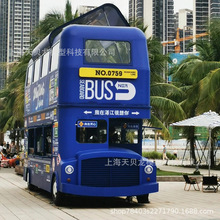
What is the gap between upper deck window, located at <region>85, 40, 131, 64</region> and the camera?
575 inches

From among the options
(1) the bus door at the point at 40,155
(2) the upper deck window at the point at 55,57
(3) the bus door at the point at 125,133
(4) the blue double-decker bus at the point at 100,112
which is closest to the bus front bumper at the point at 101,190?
(4) the blue double-decker bus at the point at 100,112

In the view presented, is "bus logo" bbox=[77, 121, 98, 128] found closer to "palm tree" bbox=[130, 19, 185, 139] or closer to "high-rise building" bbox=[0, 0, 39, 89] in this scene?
"palm tree" bbox=[130, 19, 185, 139]

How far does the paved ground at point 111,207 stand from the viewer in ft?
41.5

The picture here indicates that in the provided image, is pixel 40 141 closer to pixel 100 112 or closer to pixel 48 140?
pixel 48 140

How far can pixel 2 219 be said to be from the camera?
11914 mm

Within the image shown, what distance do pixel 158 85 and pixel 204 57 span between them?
6.37 metres

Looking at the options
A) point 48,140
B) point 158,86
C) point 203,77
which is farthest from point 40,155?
point 203,77

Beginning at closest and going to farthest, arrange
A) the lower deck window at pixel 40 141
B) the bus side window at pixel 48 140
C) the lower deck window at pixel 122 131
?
the lower deck window at pixel 122 131
the bus side window at pixel 48 140
the lower deck window at pixel 40 141

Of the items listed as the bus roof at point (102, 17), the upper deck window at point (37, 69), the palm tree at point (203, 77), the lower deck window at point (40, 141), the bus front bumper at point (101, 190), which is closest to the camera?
the bus front bumper at point (101, 190)

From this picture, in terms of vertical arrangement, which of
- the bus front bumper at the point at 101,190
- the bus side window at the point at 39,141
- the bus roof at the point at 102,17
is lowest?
the bus front bumper at the point at 101,190

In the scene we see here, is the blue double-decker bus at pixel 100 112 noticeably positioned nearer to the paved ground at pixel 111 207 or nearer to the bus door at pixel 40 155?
the paved ground at pixel 111 207

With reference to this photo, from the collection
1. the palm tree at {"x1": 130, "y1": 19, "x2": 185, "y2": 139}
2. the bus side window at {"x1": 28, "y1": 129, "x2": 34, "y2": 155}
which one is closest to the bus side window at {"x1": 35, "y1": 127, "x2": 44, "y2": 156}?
the bus side window at {"x1": 28, "y1": 129, "x2": 34, "y2": 155}

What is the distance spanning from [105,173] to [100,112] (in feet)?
5.06

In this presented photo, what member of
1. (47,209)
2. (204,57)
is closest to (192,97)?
(204,57)
